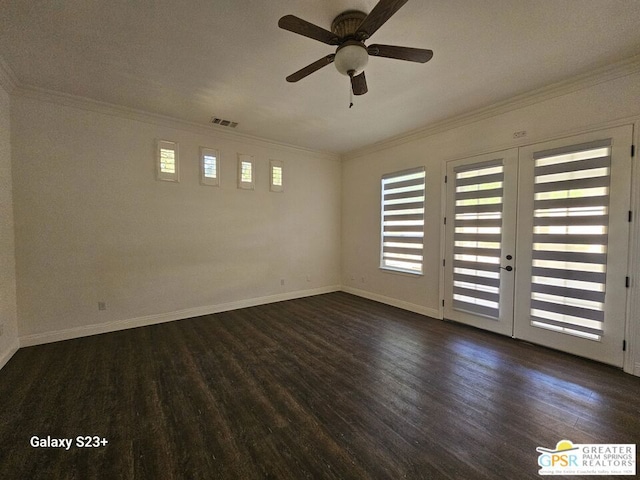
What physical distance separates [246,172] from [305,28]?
323 centimetres

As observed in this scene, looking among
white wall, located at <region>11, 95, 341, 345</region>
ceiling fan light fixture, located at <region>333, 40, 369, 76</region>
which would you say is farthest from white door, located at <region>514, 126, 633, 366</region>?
white wall, located at <region>11, 95, 341, 345</region>

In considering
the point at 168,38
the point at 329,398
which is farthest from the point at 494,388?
the point at 168,38

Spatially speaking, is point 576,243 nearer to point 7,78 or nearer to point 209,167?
point 209,167

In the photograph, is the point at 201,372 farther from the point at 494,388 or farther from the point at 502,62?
the point at 502,62

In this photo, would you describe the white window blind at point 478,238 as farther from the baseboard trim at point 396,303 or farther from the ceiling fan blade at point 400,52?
the ceiling fan blade at point 400,52

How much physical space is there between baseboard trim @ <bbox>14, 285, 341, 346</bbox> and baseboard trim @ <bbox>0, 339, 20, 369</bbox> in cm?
10

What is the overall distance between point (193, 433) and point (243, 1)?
123 inches

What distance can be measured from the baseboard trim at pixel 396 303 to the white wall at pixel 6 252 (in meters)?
5.07

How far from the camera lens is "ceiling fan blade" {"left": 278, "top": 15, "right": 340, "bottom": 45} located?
1.76 metres

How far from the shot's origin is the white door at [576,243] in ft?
8.89

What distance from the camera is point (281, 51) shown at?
2.49 meters

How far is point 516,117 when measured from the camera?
3.38m

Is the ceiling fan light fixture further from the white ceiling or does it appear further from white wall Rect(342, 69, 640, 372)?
white wall Rect(342, 69, 640, 372)

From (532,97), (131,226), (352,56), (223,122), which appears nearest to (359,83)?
(352,56)
